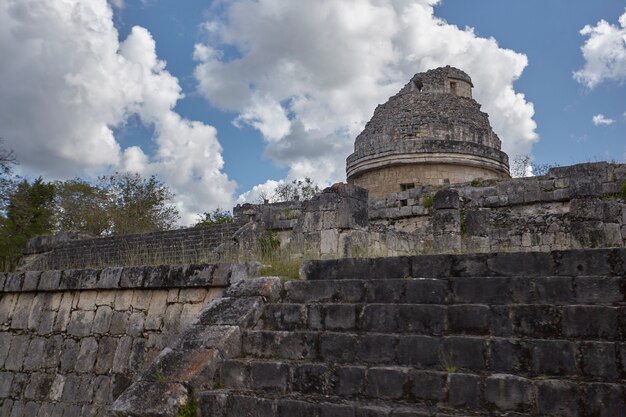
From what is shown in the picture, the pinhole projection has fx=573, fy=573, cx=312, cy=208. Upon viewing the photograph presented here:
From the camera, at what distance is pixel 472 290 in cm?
482

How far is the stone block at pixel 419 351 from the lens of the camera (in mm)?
4383

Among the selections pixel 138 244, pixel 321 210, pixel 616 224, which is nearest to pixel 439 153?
pixel 616 224

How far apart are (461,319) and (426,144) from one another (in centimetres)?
1382

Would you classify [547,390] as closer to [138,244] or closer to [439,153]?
[439,153]

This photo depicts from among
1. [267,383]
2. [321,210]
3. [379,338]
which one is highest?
[321,210]

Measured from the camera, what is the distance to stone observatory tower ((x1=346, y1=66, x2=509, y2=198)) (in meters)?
18.0

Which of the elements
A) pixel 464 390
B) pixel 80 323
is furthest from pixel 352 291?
pixel 80 323

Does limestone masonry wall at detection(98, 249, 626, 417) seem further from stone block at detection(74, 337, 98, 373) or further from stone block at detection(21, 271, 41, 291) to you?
stone block at detection(21, 271, 41, 291)

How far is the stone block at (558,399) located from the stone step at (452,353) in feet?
0.64

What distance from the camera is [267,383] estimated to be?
187 inches

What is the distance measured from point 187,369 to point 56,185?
38.1 m

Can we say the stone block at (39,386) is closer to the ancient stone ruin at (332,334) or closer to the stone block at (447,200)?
the ancient stone ruin at (332,334)

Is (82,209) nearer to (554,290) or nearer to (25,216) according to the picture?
(25,216)

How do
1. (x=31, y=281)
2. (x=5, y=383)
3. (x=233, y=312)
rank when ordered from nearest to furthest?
(x=233, y=312) < (x=5, y=383) < (x=31, y=281)
